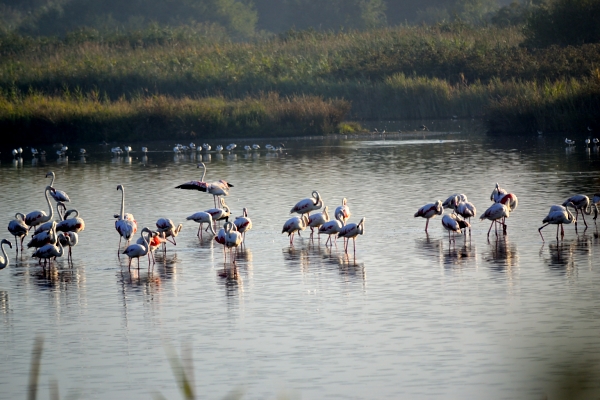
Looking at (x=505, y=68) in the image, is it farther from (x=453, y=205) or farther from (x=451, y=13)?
(x=451, y=13)

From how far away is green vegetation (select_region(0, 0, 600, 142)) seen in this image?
2992 cm

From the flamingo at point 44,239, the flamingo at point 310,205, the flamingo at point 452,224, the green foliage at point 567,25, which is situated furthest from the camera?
the green foliage at point 567,25

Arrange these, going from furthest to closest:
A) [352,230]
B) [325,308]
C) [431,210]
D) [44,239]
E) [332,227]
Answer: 1. [431,210]
2. [332,227]
3. [352,230]
4. [44,239]
5. [325,308]

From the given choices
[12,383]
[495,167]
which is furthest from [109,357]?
[495,167]

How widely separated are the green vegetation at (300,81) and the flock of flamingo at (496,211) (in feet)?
45.0

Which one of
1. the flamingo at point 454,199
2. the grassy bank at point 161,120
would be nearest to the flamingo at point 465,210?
the flamingo at point 454,199

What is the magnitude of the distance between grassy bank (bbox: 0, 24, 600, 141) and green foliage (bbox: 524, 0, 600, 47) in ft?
3.83

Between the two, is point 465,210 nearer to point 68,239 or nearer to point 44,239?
point 68,239

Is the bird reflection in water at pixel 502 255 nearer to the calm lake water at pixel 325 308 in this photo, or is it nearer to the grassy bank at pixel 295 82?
the calm lake water at pixel 325 308

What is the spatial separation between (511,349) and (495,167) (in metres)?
12.9

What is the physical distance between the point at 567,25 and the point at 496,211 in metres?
26.0

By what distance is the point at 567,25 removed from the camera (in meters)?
37.0

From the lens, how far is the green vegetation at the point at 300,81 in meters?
29.9

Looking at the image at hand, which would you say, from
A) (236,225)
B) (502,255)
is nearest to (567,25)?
(236,225)
